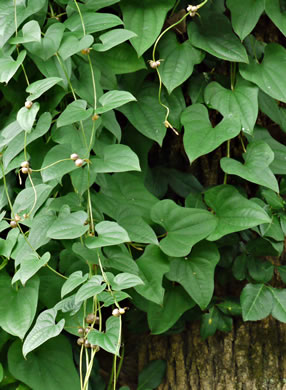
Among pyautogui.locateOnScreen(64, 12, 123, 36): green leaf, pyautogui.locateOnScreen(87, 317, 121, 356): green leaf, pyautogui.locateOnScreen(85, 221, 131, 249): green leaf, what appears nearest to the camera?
pyautogui.locateOnScreen(87, 317, 121, 356): green leaf

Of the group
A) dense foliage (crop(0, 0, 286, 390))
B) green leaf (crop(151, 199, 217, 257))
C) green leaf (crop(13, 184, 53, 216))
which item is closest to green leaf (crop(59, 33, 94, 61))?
dense foliage (crop(0, 0, 286, 390))

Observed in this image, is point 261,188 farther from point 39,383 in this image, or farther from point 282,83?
point 39,383

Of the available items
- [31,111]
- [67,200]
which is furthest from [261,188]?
[31,111]

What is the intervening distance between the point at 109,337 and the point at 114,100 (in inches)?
17.0

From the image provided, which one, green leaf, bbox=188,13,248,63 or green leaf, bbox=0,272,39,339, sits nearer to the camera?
green leaf, bbox=0,272,39,339

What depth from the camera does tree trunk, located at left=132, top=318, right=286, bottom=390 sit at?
1.35m

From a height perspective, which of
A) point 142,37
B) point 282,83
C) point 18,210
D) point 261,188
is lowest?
point 261,188

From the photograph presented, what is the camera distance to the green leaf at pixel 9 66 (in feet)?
3.45

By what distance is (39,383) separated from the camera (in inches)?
46.5

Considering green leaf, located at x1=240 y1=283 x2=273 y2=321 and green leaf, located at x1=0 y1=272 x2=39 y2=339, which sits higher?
green leaf, located at x1=0 y1=272 x2=39 y2=339

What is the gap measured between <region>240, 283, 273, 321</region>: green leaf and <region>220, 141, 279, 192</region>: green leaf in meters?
0.27

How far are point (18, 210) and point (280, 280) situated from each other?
0.70 meters

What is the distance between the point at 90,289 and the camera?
96 centimetres

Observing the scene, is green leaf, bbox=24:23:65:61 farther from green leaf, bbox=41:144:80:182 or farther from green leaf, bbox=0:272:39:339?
green leaf, bbox=0:272:39:339
